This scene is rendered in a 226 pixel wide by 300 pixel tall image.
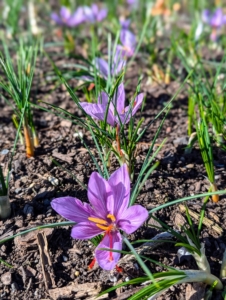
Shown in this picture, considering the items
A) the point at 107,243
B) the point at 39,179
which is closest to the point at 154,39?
the point at 39,179

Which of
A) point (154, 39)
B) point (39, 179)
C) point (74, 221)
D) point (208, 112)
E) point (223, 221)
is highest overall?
point (154, 39)

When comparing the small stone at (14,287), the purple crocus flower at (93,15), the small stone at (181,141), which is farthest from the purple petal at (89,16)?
the small stone at (14,287)

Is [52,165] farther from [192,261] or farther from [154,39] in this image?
[154,39]

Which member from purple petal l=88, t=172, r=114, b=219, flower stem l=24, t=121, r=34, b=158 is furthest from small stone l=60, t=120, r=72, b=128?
purple petal l=88, t=172, r=114, b=219

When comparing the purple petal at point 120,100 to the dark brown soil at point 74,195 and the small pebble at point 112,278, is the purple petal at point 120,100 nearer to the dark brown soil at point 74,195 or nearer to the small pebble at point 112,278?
the dark brown soil at point 74,195

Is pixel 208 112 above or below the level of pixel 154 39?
below

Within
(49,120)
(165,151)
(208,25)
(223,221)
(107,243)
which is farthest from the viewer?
(208,25)

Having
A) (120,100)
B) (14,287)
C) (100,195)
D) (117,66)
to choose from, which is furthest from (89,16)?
(14,287)
